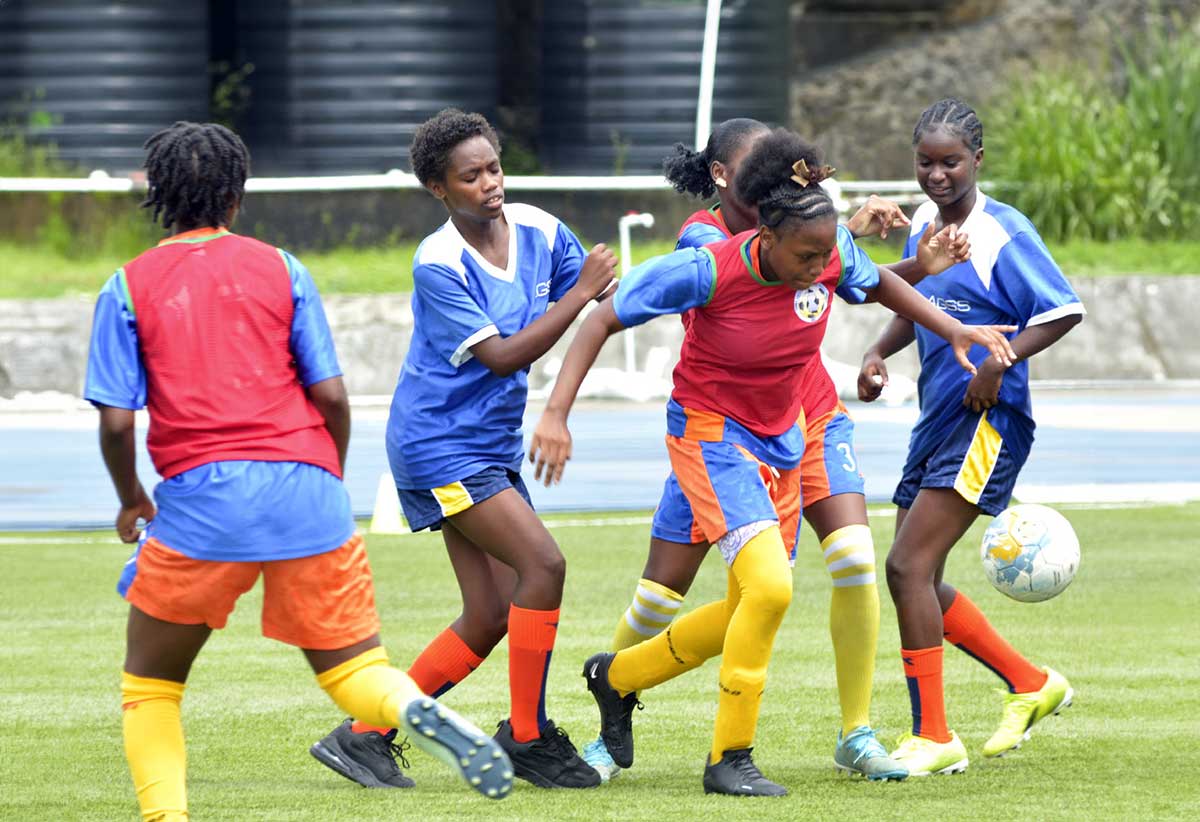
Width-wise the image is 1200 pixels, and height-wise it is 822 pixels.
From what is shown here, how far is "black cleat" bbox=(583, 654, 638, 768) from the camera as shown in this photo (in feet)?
19.6

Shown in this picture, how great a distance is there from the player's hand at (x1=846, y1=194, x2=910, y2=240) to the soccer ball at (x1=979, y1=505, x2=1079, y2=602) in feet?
3.36

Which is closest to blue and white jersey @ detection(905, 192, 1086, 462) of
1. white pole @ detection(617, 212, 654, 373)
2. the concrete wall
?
the concrete wall

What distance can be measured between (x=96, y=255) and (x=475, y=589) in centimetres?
1438

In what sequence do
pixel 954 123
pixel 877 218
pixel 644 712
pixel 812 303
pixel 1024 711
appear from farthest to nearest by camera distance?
pixel 644 712
pixel 1024 711
pixel 954 123
pixel 877 218
pixel 812 303

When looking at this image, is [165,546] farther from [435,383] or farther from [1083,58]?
[1083,58]

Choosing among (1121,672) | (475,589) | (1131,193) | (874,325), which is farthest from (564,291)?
(1131,193)

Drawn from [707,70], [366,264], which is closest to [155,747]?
[366,264]

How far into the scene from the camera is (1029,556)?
644cm

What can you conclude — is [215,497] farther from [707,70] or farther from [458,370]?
[707,70]

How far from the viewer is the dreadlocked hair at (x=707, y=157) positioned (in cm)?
618

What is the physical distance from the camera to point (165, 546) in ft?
15.2

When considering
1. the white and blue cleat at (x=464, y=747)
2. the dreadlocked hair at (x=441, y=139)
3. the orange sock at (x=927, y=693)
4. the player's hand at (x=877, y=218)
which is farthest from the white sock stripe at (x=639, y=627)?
the white and blue cleat at (x=464, y=747)

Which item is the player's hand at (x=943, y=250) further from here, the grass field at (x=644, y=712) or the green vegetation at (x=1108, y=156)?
the green vegetation at (x=1108, y=156)

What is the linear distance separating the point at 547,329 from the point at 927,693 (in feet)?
5.14
